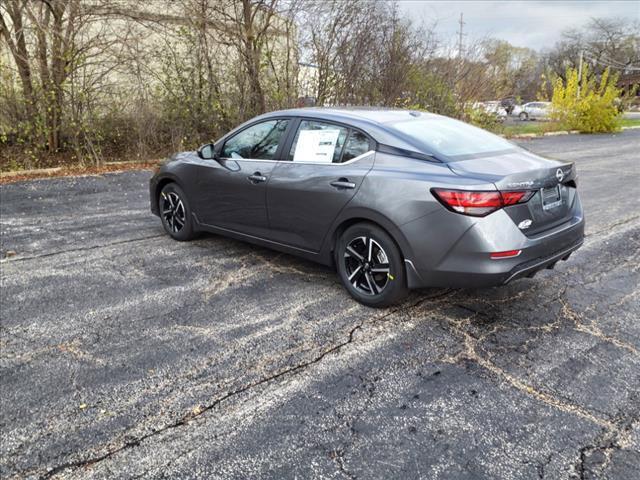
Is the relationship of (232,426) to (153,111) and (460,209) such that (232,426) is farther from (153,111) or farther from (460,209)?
(153,111)

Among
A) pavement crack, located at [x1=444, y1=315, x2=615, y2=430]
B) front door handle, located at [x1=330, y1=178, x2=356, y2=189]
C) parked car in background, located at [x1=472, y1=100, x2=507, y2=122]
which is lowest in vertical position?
pavement crack, located at [x1=444, y1=315, x2=615, y2=430]

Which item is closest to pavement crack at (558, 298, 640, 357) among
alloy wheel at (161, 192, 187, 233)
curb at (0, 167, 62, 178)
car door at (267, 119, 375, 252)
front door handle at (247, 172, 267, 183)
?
car door at (267, 119, 375, 252)

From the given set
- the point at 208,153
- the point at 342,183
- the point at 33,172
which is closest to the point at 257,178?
the point at 208,153

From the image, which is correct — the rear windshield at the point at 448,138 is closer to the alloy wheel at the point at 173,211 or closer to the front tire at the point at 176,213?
the front tire at the point at 176,213

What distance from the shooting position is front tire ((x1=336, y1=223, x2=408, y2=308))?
397 cm

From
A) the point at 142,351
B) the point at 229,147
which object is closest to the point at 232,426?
the point at 142,351

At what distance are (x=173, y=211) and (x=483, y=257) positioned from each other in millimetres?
3783

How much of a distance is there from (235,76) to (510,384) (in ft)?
37.1

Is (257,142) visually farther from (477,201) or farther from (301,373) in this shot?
(301,373)

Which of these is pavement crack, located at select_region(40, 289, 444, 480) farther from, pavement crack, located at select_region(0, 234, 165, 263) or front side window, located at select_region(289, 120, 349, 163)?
pavement crack, located at select_region(0, 234, 165, 263)

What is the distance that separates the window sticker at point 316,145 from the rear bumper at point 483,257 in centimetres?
110

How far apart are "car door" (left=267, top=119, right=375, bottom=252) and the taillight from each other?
2.57ft

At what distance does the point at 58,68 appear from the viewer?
35.9 feet

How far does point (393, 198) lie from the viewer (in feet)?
12.7
